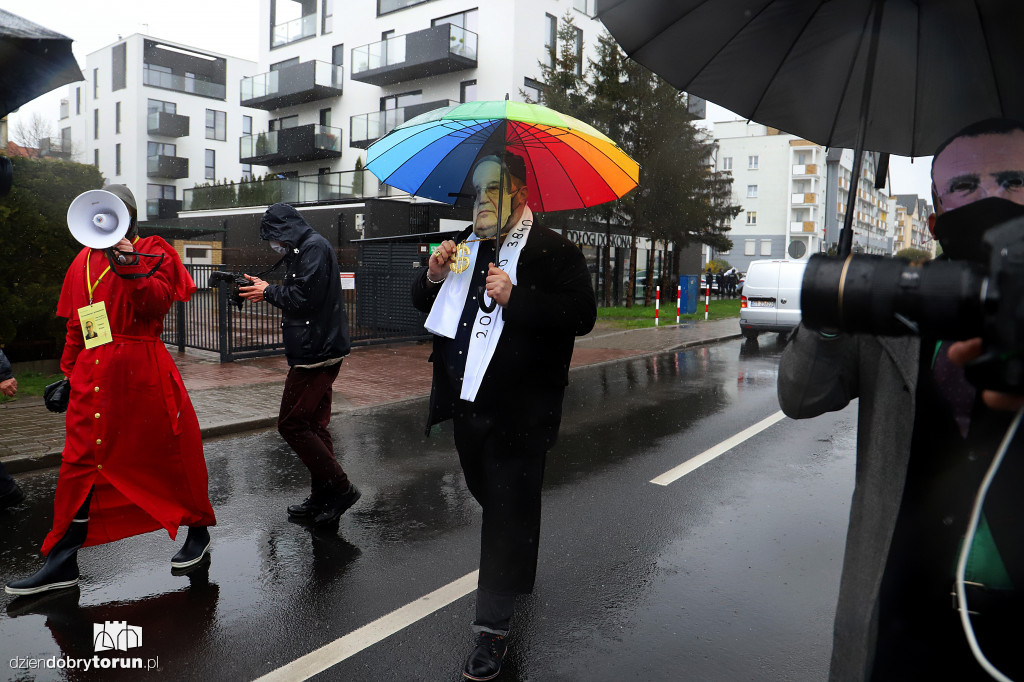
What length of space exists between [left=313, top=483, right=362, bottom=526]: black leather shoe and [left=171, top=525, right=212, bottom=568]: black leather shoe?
73 cm

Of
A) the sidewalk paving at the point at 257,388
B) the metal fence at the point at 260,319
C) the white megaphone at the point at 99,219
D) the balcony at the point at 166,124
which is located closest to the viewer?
the white megaphone at the point at 99,219

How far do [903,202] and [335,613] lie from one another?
403 feet

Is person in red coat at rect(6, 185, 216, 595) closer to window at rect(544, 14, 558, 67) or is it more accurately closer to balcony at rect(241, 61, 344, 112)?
window at rect(544, 14, 558, 67)

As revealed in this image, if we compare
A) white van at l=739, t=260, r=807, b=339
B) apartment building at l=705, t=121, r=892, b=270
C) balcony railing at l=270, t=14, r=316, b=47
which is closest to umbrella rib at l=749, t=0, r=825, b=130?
white van at l=739, t=260, r=807, b=339

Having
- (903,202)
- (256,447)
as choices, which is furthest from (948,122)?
(903,202)

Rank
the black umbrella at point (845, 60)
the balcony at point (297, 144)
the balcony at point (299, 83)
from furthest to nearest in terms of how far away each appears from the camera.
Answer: the balcony at point (299, 83) → the balcony at point (297, 144) → the black umbrella at point (845, 60)

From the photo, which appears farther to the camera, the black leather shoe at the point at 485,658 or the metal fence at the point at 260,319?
the metal fence at the point at 260,319

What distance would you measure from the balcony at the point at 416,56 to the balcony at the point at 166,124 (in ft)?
72.9

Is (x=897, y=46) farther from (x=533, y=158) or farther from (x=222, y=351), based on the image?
(x=222, y=351)

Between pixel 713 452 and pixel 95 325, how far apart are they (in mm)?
4984

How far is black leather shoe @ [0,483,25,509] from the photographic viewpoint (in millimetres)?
4793

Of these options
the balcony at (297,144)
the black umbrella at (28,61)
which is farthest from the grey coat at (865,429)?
the balcony at (297,144)

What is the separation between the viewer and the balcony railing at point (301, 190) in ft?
87.3

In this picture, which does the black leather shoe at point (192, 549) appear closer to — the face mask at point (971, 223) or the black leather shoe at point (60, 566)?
the black leather shoe at point (60, 566)
